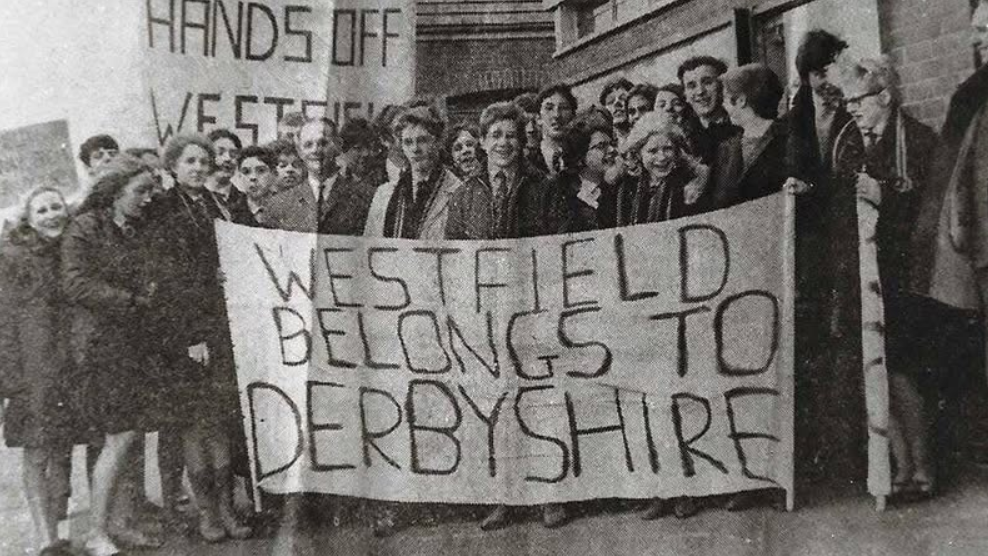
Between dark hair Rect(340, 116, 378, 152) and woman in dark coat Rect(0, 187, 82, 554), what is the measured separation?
0.59m

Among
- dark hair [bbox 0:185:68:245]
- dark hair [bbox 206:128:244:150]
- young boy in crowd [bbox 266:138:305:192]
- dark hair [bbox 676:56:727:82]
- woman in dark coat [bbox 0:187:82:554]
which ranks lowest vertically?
woman in dark coat [bbox 0:187:82:554]

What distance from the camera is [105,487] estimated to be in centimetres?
181

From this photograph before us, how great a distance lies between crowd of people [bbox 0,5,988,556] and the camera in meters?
1.81

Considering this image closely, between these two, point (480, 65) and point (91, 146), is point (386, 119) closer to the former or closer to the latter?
point (480, 65)

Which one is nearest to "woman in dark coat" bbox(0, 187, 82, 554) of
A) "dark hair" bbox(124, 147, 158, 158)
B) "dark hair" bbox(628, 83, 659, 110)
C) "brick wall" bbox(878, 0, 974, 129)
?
"dark hair" bbox(124, 147, 158, 158)

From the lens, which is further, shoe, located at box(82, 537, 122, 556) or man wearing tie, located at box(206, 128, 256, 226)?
man wearing tie, located at box(206, 128, 256, 226)

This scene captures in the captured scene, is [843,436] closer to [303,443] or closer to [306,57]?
[303,443]

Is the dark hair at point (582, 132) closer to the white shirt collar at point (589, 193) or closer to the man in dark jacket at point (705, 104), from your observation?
the white shirt collar at point (589, 193)

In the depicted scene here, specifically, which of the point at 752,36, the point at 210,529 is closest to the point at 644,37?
the point at 752,36

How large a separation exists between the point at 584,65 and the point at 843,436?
2.97 ft

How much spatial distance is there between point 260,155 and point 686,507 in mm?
1121

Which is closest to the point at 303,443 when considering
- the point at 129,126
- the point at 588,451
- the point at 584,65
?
the point at 588,451

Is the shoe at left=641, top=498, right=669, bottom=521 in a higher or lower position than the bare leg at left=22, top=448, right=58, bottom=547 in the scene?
lower

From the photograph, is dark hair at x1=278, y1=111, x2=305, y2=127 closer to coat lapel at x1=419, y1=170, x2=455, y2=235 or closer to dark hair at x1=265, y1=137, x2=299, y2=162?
dark hair at x1=265, y1=137, x2=299, y2=162
